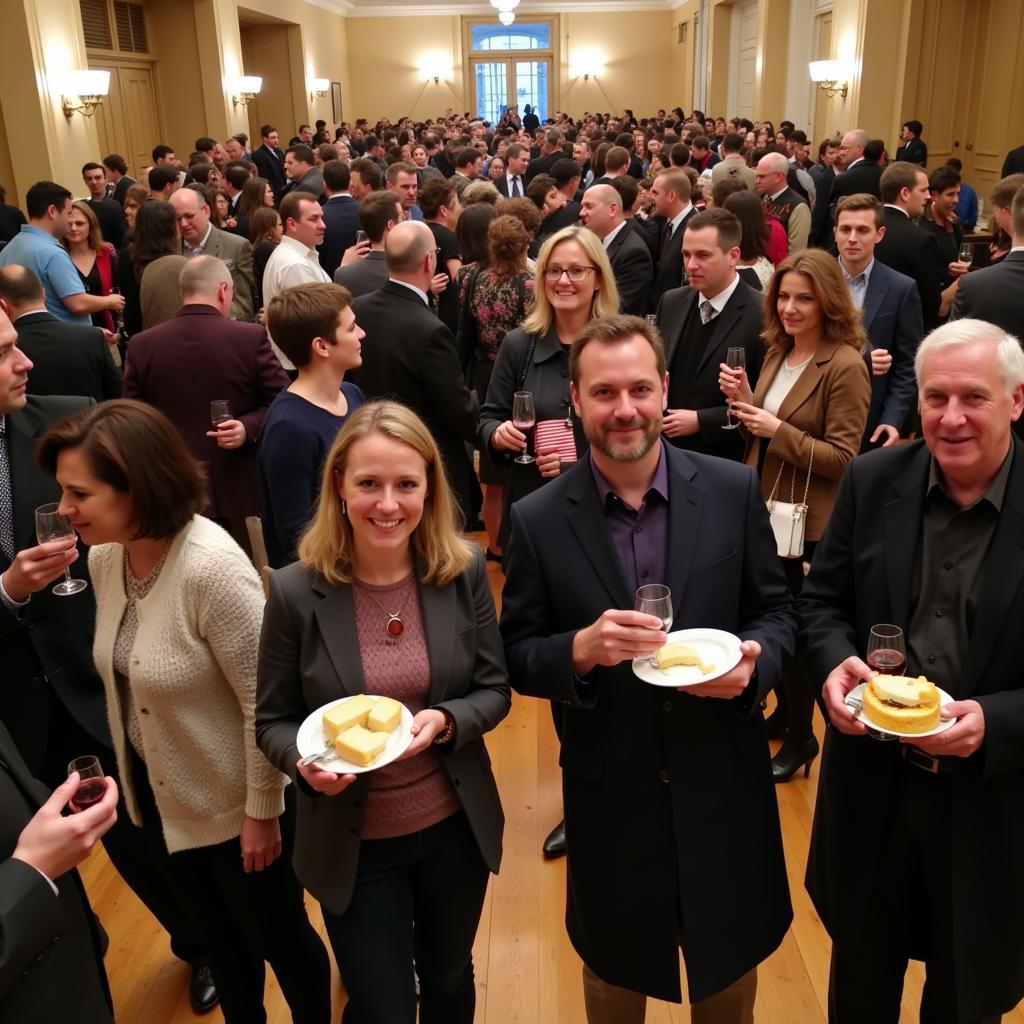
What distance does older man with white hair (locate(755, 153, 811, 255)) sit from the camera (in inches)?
273

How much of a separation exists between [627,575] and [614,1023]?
3.64ft

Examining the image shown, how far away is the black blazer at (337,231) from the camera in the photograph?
7634 mm

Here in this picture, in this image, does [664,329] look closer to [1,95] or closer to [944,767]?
[944,767]

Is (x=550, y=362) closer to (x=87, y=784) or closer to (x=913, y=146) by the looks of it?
(x=87, y=784)

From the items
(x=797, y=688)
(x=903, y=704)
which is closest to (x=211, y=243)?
(x=797, y=688)

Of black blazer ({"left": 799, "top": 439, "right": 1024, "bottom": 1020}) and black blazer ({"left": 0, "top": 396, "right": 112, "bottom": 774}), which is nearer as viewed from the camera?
black blazer ({"left": 799, "top": 439, "right": 1024, "bottom": 1020})

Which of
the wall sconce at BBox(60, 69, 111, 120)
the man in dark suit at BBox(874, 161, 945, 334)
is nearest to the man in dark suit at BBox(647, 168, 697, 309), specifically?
the man in dark suit at BBox(874, 161, 945, 334)

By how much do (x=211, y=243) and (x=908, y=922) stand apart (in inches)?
222

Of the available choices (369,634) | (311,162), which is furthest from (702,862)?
(311,162)

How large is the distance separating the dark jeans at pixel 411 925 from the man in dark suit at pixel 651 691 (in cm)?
27

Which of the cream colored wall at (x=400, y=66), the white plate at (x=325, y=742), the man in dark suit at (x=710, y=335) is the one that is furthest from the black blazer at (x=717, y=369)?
the cream colored wall at (x=400, y=66)

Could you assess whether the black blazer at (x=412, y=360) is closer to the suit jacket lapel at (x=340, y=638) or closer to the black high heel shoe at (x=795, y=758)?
the black high heel shoe at (x=795, y=758)

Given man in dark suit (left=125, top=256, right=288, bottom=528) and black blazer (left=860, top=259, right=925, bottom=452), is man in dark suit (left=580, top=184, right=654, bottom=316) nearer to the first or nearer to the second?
black blazer (left=860, top=259, right=925, bottom=452)

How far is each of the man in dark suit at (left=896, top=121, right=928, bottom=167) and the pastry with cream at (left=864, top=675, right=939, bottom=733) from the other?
10246 millimetres
